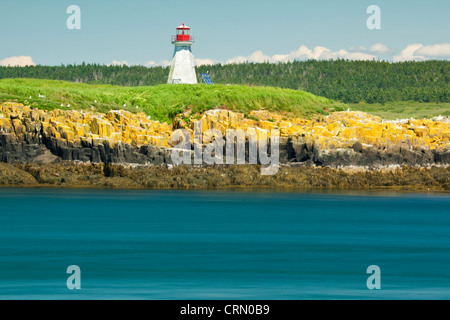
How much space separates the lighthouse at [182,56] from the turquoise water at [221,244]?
24.3 meters

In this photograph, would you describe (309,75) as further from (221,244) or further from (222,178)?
(221,244)

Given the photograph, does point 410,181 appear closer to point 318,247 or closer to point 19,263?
point 318,247

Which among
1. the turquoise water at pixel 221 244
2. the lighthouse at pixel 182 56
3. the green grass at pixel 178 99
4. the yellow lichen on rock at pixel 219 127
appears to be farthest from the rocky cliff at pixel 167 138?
the lighthouse at pixel 182 56

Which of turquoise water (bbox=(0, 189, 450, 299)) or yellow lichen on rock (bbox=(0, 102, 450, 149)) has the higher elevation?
yellow lichen on rock (bbox=(0, 102, 450, 149))

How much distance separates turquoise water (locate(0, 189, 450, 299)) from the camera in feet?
56.4

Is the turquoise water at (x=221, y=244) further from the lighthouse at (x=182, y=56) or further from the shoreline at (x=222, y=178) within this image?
the lighthouse at (x=182, y=56)

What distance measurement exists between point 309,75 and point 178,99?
68.6m

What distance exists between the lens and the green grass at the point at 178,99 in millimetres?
50312

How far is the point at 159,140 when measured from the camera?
45.5 meters

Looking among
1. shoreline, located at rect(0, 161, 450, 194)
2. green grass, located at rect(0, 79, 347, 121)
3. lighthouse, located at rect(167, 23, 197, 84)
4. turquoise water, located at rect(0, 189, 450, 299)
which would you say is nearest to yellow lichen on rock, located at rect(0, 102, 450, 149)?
Result: green grass, located at rect(0, 79, 347, 121)

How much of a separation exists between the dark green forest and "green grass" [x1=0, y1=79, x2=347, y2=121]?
162 feet

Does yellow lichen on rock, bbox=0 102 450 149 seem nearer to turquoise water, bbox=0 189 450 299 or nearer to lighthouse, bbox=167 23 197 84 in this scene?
turquoise water, bbox=0 189 450 299

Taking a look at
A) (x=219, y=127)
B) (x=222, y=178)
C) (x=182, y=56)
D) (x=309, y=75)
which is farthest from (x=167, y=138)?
(x=309, y=75)
